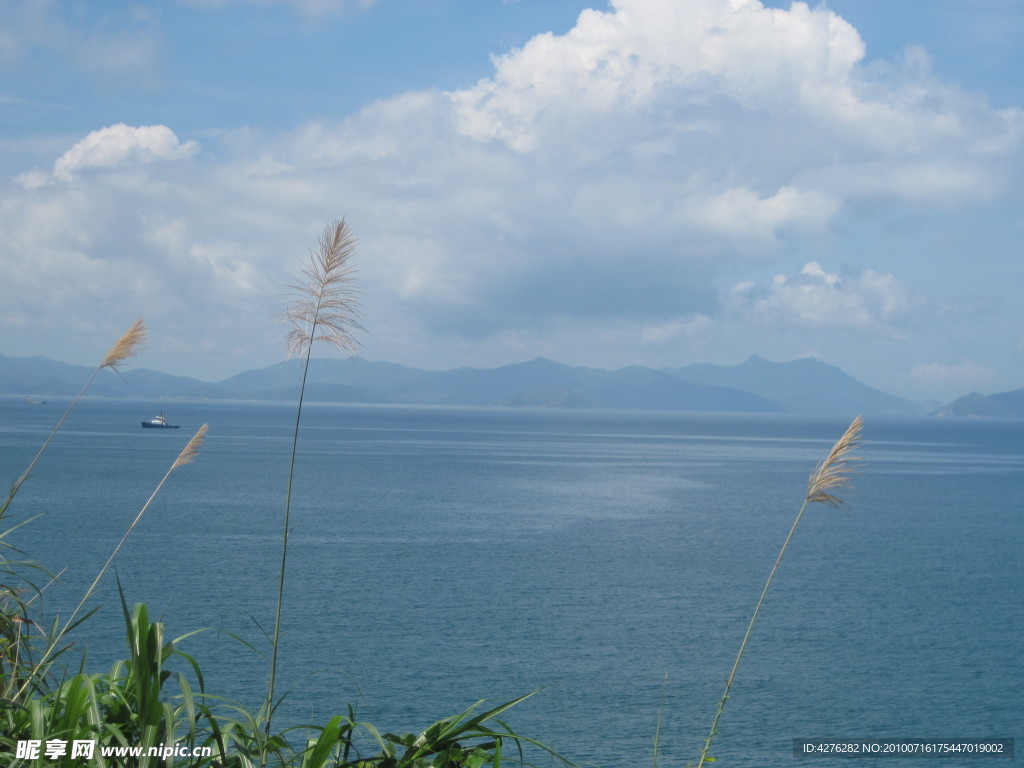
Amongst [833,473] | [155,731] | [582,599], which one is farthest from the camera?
[582,599]

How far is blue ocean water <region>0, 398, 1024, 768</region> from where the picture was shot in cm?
2559

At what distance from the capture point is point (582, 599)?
37.2 m

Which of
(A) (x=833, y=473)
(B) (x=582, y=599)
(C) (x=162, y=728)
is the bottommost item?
(B) (x=582, y=599)

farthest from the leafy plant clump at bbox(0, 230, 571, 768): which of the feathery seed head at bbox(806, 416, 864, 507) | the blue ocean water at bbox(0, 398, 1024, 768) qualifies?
the blue ocean water at bbox(0, 398, 1024, 768)

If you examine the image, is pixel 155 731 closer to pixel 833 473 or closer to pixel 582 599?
pixel 833 473

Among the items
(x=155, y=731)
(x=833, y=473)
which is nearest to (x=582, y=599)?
(x=833, y=473)

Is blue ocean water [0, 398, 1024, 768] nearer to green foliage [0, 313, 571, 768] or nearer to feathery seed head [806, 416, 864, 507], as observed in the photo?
feathery seed head [806, 416, 864, 507]

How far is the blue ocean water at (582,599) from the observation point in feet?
84.0

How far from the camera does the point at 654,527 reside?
56.2 metres

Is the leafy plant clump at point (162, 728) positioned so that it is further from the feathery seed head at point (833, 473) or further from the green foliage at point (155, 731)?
the feathery seed head at point (833, 473)

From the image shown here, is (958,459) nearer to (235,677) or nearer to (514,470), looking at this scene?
(514,470)

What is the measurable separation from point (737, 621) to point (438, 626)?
11475 millimetres

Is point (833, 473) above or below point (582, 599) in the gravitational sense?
above

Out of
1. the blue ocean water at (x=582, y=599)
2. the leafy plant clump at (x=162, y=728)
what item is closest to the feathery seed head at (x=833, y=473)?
the leafy plant clump at (x=162, y=728)
